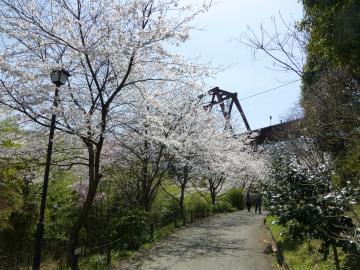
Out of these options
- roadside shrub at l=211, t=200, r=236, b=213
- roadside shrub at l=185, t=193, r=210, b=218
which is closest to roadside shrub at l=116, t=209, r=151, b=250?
roadside shrub at l=185, t=193, r=210, b=218

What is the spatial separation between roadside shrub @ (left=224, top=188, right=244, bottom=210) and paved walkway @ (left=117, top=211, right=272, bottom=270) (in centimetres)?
1359

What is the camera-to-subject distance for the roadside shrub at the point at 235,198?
32.9 meters

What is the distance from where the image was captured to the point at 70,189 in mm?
18406

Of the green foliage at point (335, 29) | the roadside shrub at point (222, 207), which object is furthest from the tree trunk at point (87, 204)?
the roadside shrub at point (222, 207)

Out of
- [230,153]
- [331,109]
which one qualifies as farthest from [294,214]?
[230,153]

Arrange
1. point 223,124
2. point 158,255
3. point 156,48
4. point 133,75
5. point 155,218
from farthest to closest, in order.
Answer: point 223,124
point 155,218
point 158,255
point 133,75
point 156,48

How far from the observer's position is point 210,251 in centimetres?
1308

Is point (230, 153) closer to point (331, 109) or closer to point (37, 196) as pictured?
point (37, 196)

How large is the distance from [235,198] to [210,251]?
68.1 ft

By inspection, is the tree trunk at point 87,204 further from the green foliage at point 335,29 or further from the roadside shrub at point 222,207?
the roadside shrub at point 222,207

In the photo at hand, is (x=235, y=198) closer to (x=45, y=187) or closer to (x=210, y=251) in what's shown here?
(x=210, y=251)

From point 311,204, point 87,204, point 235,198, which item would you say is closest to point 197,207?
point 235,198

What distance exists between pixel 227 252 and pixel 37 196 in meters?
8.49

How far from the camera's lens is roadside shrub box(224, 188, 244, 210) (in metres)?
32.9
